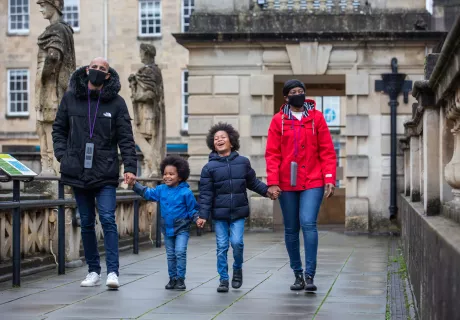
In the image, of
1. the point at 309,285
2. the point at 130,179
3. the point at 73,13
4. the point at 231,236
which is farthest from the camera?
the point at 73,13

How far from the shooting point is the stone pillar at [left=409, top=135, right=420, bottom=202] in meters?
11.5

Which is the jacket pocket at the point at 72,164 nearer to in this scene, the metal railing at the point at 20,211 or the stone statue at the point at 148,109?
the metal railing at the point at 20,211

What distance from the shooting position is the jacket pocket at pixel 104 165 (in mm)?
9289

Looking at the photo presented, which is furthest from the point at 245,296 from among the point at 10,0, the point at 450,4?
the point at 10,0

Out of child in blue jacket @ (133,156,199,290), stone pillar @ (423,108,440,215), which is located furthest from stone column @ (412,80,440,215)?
child in blue jacket @ (133,156,199,290)

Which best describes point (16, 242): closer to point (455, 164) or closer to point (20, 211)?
point (20, 211)

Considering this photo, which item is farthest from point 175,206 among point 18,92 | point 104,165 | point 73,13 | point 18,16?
point 18,16

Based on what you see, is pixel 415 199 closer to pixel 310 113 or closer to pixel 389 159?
pixel 310 113

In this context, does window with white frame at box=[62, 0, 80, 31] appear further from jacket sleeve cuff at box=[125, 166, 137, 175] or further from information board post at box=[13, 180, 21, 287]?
jacket sleeve cuff at box=[125, 166, 137, 175]

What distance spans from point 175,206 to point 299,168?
1.15 metres

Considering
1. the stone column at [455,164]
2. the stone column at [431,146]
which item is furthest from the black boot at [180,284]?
the stone column at [455,164]

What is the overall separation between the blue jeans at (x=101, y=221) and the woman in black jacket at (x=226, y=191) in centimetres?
80

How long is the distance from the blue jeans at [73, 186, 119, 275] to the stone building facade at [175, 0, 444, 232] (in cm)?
1028

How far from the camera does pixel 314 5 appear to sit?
Result: 1994cm
